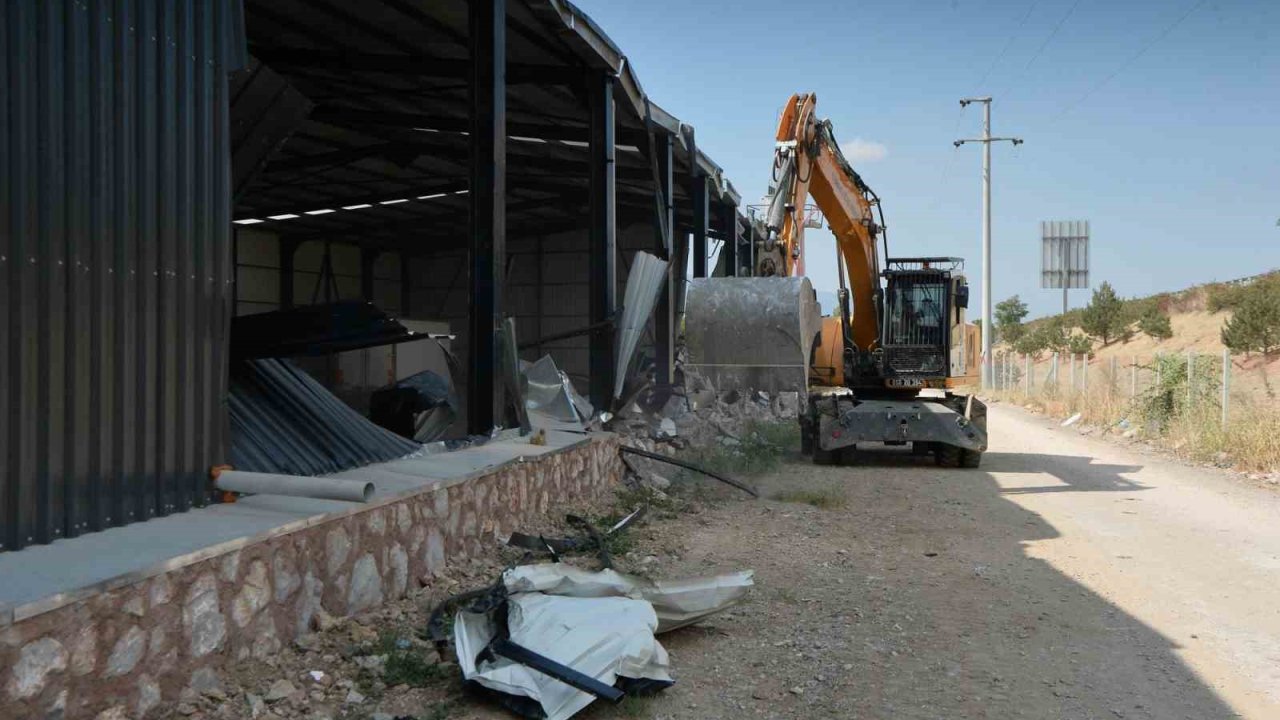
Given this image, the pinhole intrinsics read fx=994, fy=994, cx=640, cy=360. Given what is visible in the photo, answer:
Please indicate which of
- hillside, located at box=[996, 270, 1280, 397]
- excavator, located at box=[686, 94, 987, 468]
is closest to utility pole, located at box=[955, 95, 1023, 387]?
hillside, located at box=[996, 270, 1280, 397]

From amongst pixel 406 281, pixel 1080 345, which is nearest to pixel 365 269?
pixel 406 281

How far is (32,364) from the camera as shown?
402 centimetres

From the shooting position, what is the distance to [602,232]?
12.3m

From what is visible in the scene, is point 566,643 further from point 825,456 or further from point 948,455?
point 948,455

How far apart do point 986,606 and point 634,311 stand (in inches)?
263

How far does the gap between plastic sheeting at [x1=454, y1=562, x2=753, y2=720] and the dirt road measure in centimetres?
21

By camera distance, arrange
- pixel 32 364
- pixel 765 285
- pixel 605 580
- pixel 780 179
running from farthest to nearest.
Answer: pixel 780 179 → pixel 765 285 → pixel 605 580 → pixel 32 364

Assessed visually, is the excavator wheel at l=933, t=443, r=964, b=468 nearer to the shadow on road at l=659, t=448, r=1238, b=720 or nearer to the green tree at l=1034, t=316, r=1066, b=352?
the shadow on road at l=659, t=448, r=1238, b=720

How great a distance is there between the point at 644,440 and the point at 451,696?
29.0 ft

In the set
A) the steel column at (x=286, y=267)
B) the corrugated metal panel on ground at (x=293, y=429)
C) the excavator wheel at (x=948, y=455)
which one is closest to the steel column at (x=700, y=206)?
the excavator wheel at (x=948, y=455)

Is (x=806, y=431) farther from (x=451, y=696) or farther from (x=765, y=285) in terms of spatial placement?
(x=451, y=696)

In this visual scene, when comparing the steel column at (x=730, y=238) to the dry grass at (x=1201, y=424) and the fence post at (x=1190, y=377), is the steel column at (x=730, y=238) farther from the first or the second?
the fence post at (x=1190, y=377)

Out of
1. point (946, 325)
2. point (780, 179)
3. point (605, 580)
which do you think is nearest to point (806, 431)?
point (946, 325)

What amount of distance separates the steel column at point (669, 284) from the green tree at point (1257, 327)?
29523 millimetres
